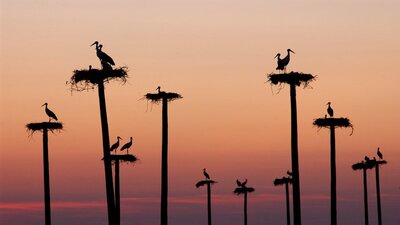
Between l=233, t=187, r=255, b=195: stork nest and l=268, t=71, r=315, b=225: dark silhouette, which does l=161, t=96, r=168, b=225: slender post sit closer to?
l=268, t=71, r=315, b=225: dark silhouette

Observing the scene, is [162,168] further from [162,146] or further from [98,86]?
[98,86]

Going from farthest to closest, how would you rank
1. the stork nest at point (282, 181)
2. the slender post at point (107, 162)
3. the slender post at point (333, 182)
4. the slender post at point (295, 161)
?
1. the stork nest at point (282, 181)
2. the slender post at point (333, 182)
3. the slender post at point (295, 161)
4. the slender post at point (107, 162)

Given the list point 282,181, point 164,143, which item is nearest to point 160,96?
point 164,143

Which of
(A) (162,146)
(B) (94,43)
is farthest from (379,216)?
(B) (94,43)

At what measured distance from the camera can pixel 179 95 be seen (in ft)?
187

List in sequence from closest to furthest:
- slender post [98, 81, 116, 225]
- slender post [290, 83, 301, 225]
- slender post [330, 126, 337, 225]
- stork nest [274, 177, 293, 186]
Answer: slender post [98, 81, 116, 225], slender post [290, 83, 301, 225], slender post [330, 126, 337, 225], stork nest [274, 177, 293, 186]

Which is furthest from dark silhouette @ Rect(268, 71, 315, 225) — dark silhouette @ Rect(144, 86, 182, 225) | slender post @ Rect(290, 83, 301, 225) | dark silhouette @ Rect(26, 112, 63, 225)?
dark silhouette @ Rect(26, 112, 63, 225)

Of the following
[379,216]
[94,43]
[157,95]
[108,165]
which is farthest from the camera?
[379,216]

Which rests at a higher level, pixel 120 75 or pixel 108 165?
pixel 120 75

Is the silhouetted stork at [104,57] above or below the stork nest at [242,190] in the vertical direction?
above

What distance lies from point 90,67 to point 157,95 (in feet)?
29.3

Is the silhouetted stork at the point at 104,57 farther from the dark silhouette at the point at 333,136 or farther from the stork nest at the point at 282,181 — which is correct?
the stork nest at the point at 282,181

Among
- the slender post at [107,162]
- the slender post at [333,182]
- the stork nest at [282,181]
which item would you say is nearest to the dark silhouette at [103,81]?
the slender post at [107,162]

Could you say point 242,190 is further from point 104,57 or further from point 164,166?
point 104,57
